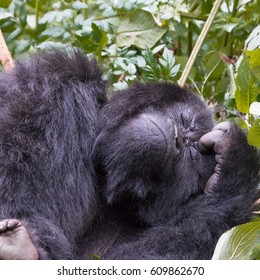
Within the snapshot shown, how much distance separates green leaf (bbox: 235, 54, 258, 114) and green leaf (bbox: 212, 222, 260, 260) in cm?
52

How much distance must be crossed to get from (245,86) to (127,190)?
539 millimetres

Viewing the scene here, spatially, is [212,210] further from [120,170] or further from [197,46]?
[197,46]

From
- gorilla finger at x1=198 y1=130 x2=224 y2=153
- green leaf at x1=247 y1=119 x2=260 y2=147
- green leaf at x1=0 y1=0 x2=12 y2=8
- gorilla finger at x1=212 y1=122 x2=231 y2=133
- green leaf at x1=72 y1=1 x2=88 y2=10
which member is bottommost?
gorilla finger at x1=198 y1=130 x2=224 y2=153

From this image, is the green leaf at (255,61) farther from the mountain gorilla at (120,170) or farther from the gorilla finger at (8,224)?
the gorilla finger at (8,224)

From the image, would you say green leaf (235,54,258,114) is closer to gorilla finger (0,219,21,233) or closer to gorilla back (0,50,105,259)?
gorilla back (0,50,105,259)

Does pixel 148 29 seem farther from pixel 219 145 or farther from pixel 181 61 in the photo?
pixel 219 145

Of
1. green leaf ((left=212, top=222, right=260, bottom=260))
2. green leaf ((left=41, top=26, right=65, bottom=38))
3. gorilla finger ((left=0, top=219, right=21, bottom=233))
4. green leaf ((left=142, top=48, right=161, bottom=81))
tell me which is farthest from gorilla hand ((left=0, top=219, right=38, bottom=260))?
green leaf ((left=41, top=26, right=65, bottom=38))

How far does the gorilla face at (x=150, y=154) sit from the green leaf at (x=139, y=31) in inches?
26.5

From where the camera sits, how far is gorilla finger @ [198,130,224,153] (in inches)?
104

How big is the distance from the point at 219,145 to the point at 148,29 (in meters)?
0.97

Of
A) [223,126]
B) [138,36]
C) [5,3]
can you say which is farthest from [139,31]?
[223,126]

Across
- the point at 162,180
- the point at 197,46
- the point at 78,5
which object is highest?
the point at 78,5

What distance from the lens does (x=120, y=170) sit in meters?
2.56

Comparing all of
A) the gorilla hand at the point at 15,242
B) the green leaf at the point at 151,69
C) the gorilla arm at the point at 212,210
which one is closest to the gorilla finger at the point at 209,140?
the gorilla arm at the point at 212,210
